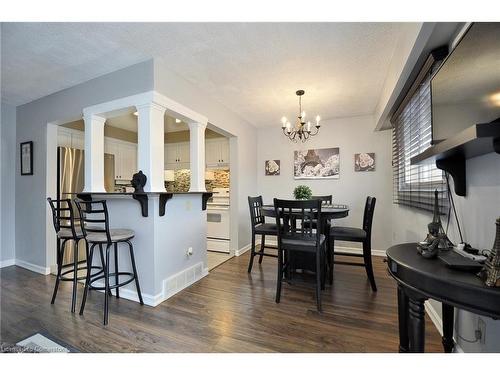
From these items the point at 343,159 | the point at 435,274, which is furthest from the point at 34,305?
the point at 343,159

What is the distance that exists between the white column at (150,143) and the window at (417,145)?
92.7 inches

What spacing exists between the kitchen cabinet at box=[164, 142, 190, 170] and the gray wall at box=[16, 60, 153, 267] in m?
2.31

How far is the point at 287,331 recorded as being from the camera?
171cm

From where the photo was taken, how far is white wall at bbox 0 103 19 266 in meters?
3.25

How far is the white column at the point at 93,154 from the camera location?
8.11 ft

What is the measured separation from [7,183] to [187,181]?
294 centimetres

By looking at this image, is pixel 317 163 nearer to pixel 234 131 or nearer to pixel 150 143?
pixel 234 131

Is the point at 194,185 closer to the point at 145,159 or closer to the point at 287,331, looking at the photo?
the point at 145,159

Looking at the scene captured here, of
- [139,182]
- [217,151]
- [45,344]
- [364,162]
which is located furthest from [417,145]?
[45,344]

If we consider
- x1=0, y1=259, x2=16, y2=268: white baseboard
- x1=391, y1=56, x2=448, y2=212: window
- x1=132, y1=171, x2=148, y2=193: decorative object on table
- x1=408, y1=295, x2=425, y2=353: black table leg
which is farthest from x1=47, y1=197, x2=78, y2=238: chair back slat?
x1=391, y1=56, x2=448, y2=212: window

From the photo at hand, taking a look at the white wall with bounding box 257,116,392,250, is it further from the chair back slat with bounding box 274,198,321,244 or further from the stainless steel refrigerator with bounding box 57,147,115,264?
the stainless steel refrigerator with bounding box 57,147,115,264

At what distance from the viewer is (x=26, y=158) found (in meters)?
3.20

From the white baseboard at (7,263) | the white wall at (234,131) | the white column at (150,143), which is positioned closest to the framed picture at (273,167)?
the white wall at (234,131)
